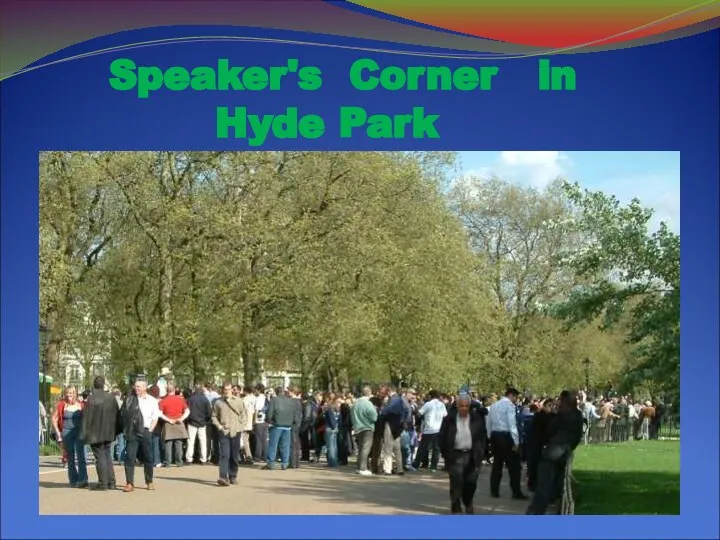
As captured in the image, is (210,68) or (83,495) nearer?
(210,68)

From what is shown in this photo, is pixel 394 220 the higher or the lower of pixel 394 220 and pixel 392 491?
the higher

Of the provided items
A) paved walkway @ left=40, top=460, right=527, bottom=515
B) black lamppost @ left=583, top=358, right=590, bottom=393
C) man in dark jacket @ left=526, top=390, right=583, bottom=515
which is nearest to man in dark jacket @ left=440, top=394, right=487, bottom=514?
paved walkway @ left=40, top=460, right=527, bottom=515

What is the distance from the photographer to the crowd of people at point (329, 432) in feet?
47.5

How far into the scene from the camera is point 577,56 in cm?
1322

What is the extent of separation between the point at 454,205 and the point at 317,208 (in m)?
4.34

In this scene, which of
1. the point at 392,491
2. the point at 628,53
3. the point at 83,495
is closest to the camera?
the point at 628,53

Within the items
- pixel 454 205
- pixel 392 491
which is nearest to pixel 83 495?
pixel 392 491

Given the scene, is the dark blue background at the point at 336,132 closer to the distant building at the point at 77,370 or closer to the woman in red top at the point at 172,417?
the woman in red top at the point at 172,417

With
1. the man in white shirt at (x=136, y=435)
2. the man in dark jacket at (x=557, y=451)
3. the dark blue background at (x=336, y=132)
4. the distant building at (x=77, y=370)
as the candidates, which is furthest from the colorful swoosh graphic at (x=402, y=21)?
the distant building at (x=77, y=370)

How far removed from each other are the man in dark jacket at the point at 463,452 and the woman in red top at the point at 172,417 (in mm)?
6627

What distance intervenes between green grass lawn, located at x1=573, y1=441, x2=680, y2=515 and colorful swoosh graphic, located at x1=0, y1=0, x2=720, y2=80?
5.40 meters

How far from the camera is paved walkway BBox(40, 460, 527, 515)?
47.0 feet

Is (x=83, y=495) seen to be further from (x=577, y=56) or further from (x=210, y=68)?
(x=577, y=56)

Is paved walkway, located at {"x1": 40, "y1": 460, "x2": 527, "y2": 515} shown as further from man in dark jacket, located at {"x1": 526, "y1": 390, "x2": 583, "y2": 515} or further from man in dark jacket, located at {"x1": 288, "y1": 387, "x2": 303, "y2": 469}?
man in dark jacket, located at {"x1": 288, "y1": 387, "x2": 303, "y2": 469}
